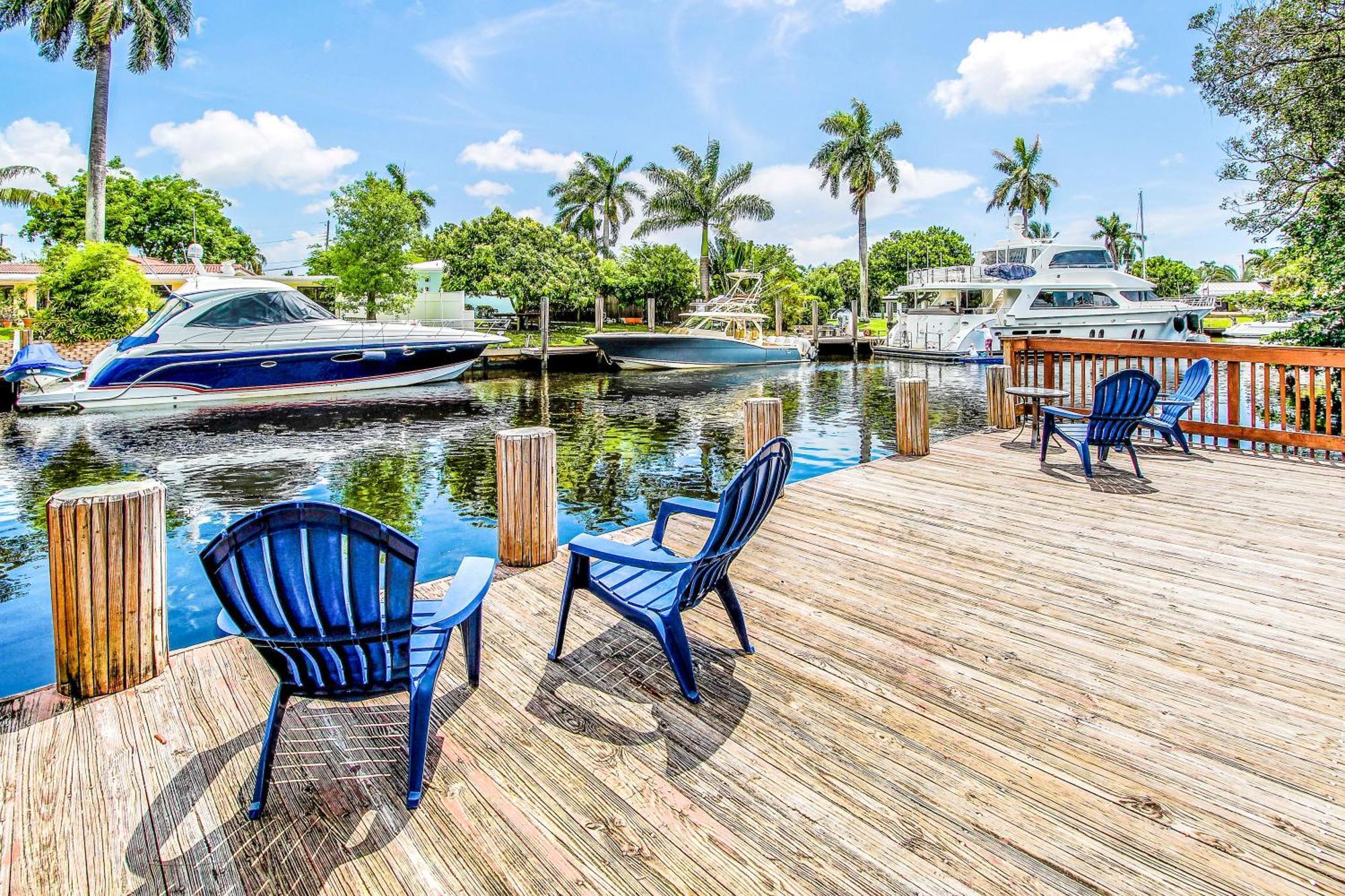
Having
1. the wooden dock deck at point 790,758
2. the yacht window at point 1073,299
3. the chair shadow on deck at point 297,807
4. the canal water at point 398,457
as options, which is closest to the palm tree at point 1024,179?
the yacht window at point 1073,299

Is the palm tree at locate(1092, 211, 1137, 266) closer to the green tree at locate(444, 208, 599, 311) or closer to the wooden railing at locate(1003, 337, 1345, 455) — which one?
the green tree at locate(444, 208, 599, 311)

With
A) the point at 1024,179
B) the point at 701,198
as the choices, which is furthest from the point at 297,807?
the point at 1024,179

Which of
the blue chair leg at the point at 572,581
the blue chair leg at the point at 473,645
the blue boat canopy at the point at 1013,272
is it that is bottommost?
the blue chair leg at the point at 473,645

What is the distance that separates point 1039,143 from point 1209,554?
50.2 meters

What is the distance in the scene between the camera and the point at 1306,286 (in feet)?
29.4

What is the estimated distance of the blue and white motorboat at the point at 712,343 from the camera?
83.4 ft

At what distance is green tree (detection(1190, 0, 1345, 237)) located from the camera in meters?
8.96

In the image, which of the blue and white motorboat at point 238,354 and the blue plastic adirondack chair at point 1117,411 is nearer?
the blue plastic adirondack chair at point 1117,411

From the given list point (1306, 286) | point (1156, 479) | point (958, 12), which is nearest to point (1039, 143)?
point (958, 12)

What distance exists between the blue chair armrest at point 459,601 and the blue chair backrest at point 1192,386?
6.57 meters

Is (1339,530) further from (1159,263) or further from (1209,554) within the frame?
(1159,263)

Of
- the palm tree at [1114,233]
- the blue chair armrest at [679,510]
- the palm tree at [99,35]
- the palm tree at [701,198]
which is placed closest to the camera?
the blue chair armrest at [679,510]

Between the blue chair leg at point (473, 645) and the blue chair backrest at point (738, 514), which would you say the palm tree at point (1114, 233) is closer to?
the blue chair backrest at point (738, 514)

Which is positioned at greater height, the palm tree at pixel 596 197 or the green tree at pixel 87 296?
the palm tree at pixel 596 197
